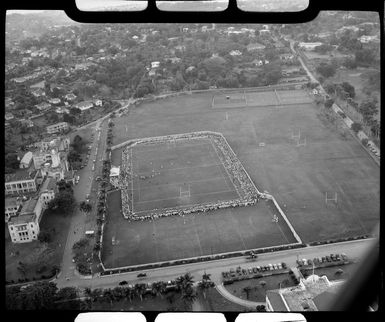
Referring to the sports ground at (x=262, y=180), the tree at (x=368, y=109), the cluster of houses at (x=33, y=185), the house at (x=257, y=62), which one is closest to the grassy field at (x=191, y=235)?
the sports ground at (x=262, y=180)

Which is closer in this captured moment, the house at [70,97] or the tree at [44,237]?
the tree at [44,237]

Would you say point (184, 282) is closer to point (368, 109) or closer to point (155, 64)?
point (368, 109)

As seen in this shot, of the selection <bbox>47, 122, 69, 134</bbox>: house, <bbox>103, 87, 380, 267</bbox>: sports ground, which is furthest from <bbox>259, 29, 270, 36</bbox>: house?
<bbox>47, 122, 69, 134</bbox>: house

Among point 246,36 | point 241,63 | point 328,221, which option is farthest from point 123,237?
point 246,36

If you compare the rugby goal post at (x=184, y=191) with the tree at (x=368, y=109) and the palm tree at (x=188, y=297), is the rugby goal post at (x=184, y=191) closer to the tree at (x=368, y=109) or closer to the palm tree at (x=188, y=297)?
the palm tree at (x=188, y=297)

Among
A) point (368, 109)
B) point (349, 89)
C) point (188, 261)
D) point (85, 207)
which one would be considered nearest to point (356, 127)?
point (368, 109)

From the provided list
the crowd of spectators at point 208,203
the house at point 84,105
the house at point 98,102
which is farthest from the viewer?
the house at point 98,102
